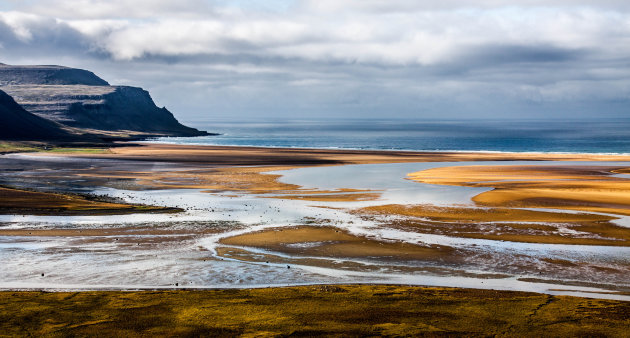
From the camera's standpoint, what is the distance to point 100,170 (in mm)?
Answer: 81750

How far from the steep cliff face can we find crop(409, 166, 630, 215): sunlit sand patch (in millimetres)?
122291

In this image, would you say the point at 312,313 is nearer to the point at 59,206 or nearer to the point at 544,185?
the point at 59,206

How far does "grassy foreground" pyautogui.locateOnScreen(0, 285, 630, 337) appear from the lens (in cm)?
1883

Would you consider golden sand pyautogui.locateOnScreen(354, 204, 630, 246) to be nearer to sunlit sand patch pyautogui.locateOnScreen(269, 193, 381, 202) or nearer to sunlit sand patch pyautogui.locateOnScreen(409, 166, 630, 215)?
sunlit sand patch pyautogui.locateOnScreen(409, 166, 630, 215)

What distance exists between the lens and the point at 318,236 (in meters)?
34.9

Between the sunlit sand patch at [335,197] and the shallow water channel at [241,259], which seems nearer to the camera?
the shallow water channel at [241,259]

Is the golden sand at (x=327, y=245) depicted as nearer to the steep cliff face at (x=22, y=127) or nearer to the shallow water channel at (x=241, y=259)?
the shallow water channel at (x=241, y=259)

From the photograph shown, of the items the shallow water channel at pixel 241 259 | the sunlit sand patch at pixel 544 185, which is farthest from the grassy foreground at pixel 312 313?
the sunlit sand patch at pixel 544 185

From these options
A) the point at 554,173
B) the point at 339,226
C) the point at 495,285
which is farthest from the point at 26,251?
the point at 554,173

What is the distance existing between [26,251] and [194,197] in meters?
23.9

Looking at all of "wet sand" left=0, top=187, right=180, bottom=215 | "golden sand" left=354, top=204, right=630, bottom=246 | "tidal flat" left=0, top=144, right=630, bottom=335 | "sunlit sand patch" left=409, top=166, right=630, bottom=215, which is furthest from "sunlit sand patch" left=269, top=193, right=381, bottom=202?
"wet sand" left=0, top=187, right=180, bottom=215

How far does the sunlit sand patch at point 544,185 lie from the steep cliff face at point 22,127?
122 metres

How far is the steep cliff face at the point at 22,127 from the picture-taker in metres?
159

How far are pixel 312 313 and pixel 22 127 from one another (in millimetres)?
171011
